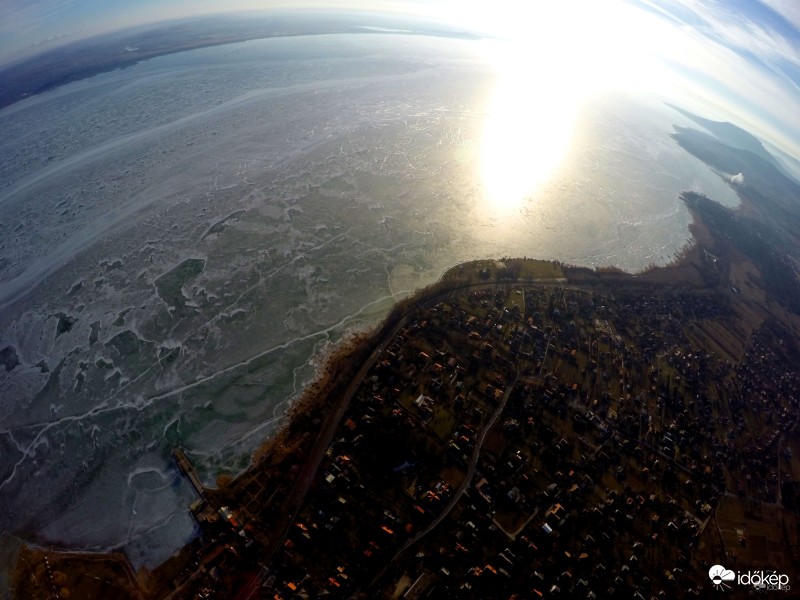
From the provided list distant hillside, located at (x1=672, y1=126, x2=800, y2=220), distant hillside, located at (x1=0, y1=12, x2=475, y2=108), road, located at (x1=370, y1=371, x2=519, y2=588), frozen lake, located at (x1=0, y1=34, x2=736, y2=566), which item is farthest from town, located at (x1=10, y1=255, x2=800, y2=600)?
distant hillside, located at (x1=0, y1=12, x2=475, y2=108)

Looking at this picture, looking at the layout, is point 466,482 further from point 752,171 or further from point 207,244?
point 752,171

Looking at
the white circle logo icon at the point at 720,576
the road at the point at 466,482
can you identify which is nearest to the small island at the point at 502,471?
the road at the point at 466,482

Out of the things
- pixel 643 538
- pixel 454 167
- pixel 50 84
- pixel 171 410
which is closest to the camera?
pixel 643 538

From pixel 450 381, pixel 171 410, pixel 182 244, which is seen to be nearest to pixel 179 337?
pixel 171 410

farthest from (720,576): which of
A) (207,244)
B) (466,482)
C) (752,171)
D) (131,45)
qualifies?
(131,45)

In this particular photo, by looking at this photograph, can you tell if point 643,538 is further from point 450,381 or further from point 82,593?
point 82,593

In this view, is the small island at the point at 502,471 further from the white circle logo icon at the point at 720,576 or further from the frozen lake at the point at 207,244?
the frozen lake at the point at 207,244

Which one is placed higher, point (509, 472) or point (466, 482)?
point (466, 482)
